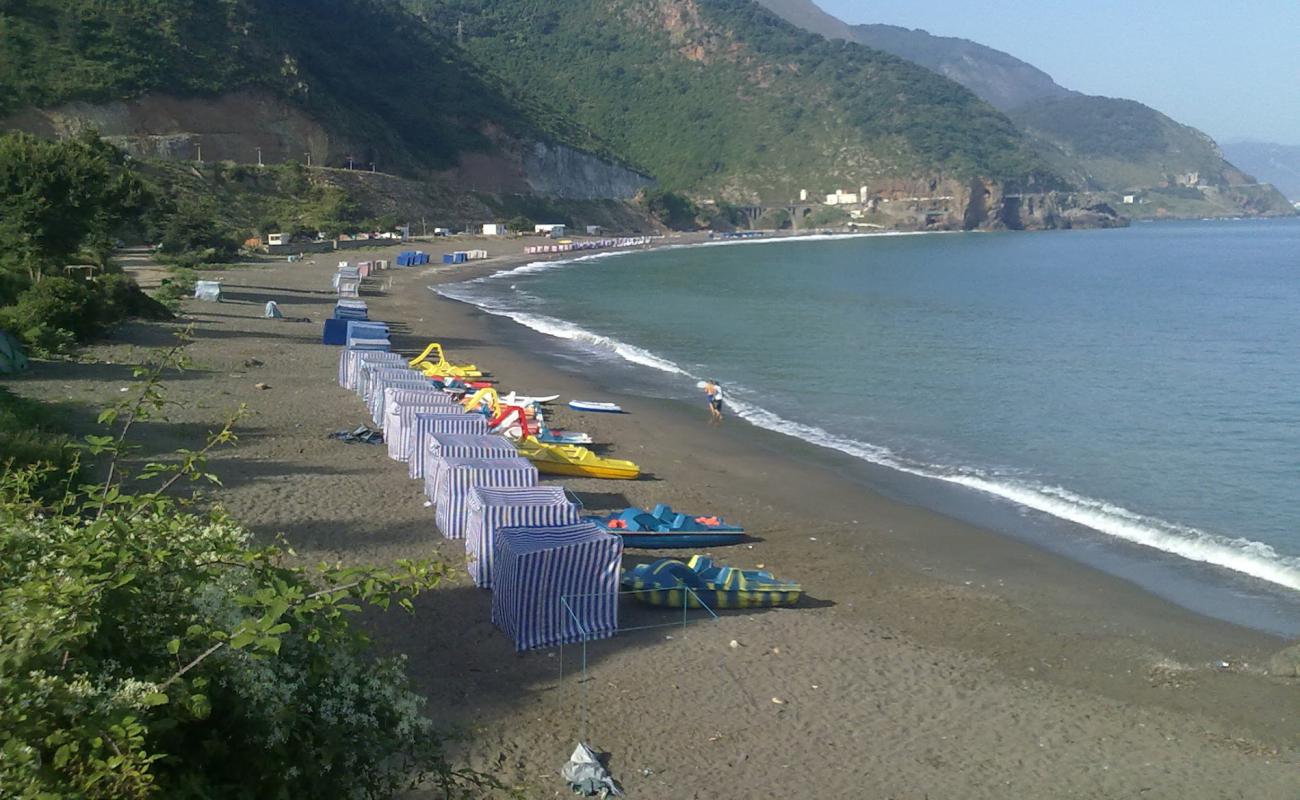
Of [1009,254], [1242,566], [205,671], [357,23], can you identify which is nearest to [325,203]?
[357,23]

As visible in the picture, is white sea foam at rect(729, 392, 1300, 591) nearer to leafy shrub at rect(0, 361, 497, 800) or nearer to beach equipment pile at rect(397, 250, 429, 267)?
leafy shrub at rect(0, 361, 497, 800)

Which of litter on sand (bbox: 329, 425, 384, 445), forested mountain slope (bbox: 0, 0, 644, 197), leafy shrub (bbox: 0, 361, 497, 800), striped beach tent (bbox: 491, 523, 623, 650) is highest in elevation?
forested mountain slope (bbox: 0, 0, 644, 197)

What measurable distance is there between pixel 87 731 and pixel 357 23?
13337 centimetres

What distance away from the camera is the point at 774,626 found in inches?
458

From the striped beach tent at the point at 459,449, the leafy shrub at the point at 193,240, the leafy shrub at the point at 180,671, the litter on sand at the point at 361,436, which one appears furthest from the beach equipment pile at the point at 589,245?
the leafy shrub at the point at 180,671

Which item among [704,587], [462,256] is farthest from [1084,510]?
[462,256]

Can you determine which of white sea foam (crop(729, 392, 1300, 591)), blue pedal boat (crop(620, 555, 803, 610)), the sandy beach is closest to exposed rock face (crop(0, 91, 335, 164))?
the sandy beach

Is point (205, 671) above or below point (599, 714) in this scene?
above

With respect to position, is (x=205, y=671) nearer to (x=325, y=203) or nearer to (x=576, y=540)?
(x=576, y=540)

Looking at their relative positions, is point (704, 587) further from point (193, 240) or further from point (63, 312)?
point (193, 240)

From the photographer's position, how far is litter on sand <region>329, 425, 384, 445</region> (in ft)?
59.4

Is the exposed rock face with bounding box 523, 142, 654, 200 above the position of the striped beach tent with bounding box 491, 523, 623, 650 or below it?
above

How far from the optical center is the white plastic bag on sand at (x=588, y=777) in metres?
8.01

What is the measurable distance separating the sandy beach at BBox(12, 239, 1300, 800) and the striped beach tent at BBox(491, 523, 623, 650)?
244 mm
